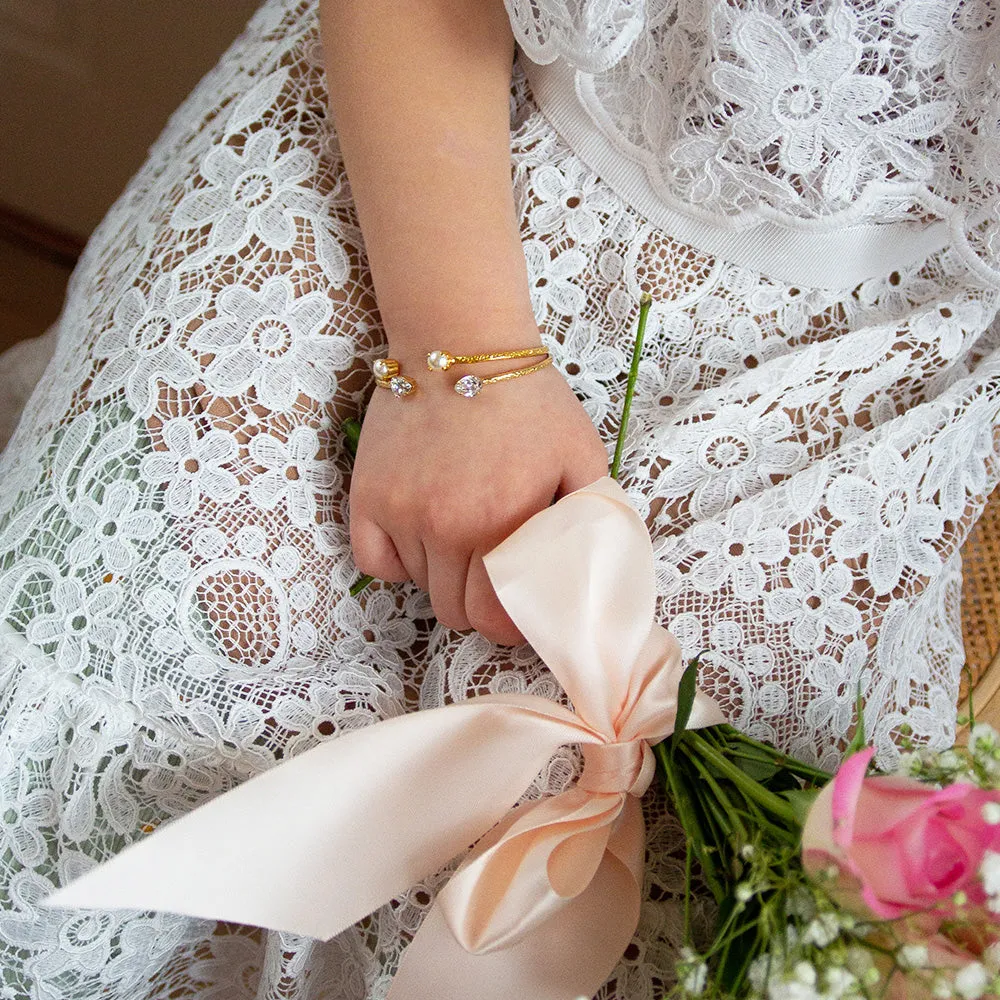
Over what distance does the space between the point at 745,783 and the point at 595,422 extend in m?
0.32

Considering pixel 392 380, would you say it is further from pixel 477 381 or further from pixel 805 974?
pixel 805 974

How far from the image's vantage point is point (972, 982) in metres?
0.37

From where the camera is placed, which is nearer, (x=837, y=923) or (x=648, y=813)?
(x=837, y=923)

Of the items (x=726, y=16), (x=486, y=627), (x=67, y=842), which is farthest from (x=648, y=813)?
(x=726, y=16)

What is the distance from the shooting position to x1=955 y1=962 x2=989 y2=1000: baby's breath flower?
0.37 metres

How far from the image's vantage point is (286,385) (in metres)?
0.72

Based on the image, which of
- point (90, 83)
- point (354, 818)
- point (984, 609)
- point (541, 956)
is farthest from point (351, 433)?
point (90, 83)

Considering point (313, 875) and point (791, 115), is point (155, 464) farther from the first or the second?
point (791, 115)

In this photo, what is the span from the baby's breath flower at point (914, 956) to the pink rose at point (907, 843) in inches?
0.5

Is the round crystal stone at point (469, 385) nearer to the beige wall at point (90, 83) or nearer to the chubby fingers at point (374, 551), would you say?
the chubby fingers at point (374, 551)

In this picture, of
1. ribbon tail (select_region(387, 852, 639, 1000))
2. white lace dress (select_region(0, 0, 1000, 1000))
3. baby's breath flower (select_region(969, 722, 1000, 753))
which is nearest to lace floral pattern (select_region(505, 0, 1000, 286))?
white lace dress (select_region(0, 0, 1000, 1000))

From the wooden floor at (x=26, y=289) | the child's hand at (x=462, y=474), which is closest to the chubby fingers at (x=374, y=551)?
the child's hand at (x=462, y=474)

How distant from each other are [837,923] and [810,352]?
1.49 feet

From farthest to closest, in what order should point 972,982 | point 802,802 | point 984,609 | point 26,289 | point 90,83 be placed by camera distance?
point 26,289
point 90,83
point 984,609
point 802,802
point 972,982
